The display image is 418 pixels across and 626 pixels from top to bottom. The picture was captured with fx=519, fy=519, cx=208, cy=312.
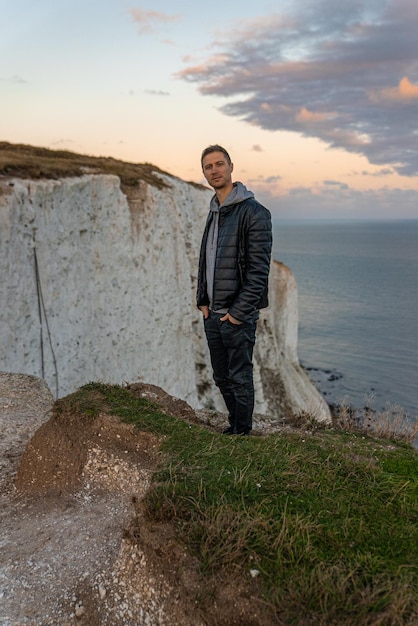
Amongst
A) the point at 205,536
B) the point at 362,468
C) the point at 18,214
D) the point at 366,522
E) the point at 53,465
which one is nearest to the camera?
the point at 205,536

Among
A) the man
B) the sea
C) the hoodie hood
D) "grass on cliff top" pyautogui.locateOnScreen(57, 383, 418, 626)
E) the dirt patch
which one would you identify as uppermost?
the hoodie hood

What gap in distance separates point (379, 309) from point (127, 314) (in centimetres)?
3791

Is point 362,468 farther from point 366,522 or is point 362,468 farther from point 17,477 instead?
point 17,477

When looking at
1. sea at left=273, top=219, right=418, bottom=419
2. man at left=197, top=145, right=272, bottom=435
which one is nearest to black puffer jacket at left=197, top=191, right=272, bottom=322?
man at left=197, top=145, right=272, bottom=435

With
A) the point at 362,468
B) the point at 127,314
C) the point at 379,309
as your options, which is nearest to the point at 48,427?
the point at 362,468

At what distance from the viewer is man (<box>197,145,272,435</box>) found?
566cm

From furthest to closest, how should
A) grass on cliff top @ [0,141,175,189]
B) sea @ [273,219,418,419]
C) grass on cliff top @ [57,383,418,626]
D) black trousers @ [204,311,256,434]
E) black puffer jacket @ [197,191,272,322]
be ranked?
sea @ [273,219,418,419], grass on cliff top @ [0,141,175,189], black trousers @ [204,311,256,434], black puffer jacket @ [197,191,272,322], grass on cliff top @ [57,383,418,626]

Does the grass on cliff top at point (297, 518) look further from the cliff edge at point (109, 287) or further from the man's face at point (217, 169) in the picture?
the cliff edge at point (109, 287)

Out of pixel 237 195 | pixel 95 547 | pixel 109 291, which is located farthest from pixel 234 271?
pixel 109 291

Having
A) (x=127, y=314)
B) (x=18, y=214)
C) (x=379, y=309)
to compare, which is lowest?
(x=379, y=309)

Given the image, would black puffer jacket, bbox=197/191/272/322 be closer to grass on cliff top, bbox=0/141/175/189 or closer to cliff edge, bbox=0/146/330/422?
cliff edge, bbox=0/146/330/422

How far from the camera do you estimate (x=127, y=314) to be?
56.7 ft

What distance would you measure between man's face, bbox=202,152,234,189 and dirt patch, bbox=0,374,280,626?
8.58ft

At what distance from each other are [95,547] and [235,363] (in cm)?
270
